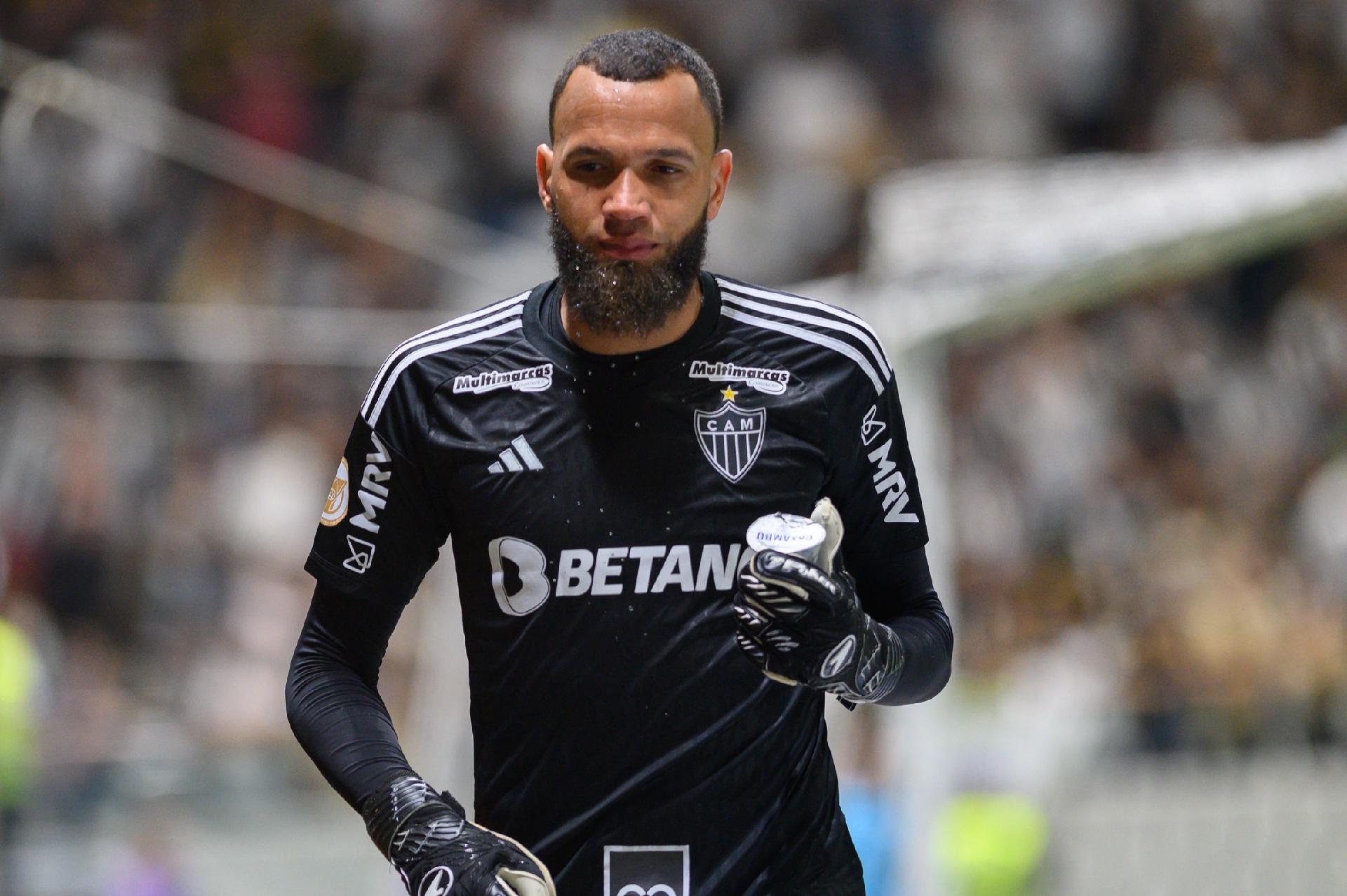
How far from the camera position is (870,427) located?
11.9 feet

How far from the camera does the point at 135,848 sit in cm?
970

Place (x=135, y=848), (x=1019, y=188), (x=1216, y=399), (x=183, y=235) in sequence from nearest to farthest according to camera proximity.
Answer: (x=1019, y=188) → (x=135, y=848) → (x=183, y=235) → (x=1216, y=399)

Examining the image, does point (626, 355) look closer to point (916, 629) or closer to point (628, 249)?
point (628, 249)

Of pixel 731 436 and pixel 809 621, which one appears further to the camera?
pixel 731 436

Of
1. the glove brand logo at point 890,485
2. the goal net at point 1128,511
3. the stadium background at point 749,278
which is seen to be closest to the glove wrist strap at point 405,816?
the glove brand logo at point 890,485

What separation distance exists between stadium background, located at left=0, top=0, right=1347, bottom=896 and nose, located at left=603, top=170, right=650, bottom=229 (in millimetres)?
4109

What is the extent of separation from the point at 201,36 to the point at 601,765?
10653mm

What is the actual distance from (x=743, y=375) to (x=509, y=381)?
1.45ft

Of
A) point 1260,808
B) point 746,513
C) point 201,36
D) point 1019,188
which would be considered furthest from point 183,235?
point 746,513

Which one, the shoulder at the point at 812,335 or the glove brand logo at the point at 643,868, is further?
the shoulder at the point at 812,335

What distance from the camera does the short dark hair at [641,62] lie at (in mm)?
3432

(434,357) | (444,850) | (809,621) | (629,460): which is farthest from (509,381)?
(444,850)

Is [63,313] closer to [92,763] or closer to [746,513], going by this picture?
[92,763]

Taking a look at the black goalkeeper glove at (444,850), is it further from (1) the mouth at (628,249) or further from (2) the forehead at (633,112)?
(2) the forehead at (633,112)
